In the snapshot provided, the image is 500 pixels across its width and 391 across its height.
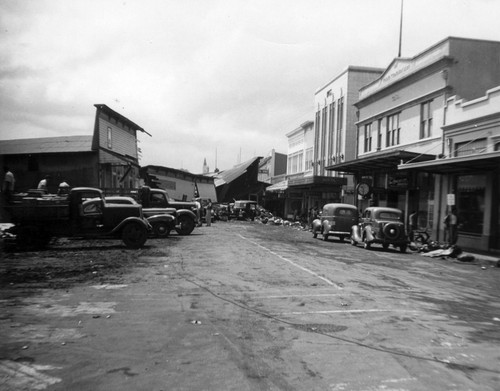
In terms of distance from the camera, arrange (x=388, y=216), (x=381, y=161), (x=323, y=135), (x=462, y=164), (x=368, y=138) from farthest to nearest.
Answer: (x=323, y=135)
(x=368, y=138)
(x=381, y=161)
(x=388, y=216)
(x=462, y=164)

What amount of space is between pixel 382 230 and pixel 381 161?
6973 mm

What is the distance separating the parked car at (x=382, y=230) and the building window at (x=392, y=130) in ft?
28.4

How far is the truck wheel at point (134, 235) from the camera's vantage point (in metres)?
14.2

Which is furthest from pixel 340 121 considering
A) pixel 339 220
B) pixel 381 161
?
pixel 339 220

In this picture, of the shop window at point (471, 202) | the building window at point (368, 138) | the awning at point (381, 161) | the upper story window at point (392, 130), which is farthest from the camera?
the building window at point (368, 138)

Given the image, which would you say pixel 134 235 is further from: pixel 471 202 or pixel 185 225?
pixel 471 202

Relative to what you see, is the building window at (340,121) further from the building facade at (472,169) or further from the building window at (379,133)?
the building facade at (472,169)

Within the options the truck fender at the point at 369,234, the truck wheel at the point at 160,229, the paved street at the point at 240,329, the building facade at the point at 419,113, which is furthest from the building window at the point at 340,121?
the paved street at the point at 240,329

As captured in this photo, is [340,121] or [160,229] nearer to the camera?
[160,229]

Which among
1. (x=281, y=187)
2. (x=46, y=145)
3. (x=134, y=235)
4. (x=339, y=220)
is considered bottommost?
(x=134, y=235)

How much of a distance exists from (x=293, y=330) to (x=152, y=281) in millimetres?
3962

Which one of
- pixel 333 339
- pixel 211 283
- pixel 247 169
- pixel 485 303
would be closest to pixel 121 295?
pixel 211 283

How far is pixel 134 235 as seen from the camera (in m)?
14.3

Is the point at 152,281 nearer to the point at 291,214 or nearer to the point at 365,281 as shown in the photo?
the point at 365,281
